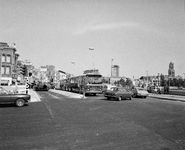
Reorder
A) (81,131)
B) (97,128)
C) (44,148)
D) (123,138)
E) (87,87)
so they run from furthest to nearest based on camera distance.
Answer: (87,87) < (97,128) < (81,131) < (123,138) < (44,148)

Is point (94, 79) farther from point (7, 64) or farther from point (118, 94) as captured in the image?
point (7, 64)

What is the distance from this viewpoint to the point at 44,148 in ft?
16.5

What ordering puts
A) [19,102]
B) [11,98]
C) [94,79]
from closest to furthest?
[11,98] → [19,102] → [94,79]

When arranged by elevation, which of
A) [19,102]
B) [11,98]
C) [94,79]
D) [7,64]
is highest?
[7,64]

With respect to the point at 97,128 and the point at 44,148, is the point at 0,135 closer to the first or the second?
the point at 44,148

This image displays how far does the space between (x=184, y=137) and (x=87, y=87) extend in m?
19.6

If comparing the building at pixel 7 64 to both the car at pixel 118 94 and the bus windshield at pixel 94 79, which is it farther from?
the car at pixel 118 94

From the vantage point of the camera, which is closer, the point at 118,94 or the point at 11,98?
the point at 11,98

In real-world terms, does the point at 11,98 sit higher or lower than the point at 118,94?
higher

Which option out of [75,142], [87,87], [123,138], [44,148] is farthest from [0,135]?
[87,87]

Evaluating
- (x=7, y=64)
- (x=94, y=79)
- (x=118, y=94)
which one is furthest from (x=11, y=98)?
(x=7, y=64)

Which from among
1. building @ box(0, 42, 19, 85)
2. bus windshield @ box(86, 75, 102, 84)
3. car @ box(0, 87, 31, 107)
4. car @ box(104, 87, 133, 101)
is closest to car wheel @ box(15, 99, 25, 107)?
car @ box(0, 87, 31, 107)

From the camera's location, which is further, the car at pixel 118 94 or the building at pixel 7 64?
the building at pixel 7 64

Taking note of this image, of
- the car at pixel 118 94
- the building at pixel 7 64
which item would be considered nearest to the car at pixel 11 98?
the car at pixel 118 94
